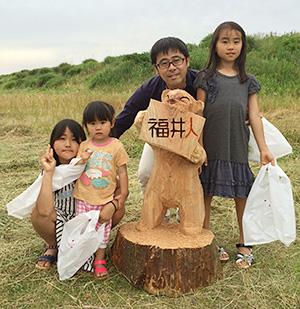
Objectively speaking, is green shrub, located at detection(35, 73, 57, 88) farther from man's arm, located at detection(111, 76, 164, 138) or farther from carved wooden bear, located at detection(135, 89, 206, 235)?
carved wooden bear, located at detection(135, 89, 206, 235)

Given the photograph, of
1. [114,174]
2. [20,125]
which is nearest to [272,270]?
[114,174]

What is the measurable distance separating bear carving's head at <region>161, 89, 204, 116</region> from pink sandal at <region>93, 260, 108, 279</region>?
1.04 meters

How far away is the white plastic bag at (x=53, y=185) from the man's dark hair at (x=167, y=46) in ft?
2.57

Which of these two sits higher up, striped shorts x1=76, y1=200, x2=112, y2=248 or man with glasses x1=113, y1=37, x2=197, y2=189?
man with glasses x1=113, y1=37, x2=197, y2=189

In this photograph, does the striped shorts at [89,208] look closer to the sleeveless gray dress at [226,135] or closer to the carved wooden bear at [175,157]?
the carved wooden bear at [175,157]

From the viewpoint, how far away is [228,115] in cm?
291

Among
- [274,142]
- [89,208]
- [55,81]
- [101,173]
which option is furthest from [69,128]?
[55,81]

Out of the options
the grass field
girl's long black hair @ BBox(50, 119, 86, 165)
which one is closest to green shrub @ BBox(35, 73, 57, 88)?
the grass field

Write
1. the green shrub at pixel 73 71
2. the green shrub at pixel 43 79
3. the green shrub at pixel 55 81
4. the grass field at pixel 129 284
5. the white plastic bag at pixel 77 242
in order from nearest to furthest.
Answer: the grass field at pixel 129 284
the white plastic bag at pixel 77 242
the green shrub at pixel 55 81
the green shrub at pixel 43 79
the green shrub at pixel 73 71

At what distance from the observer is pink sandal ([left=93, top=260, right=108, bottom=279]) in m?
2.84

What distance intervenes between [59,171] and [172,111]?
2.45ft

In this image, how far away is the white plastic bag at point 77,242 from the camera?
2703 millimetres

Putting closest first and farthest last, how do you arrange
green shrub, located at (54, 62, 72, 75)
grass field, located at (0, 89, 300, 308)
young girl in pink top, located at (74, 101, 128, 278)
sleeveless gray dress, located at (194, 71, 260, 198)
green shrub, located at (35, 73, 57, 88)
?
grass field, located at (0, 89, 300, 308) < young girl in pink top, located at (74, 101, 128, 278) < sleeveless gray dress, located at (194, 71, 260, 198) < green shrub, located at (35, 73, 57, 88) < green shrub, located at (54, 62, 72, 75)

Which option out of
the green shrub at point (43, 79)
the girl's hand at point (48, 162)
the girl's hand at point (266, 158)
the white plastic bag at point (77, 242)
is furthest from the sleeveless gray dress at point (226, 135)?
the green shrub at point (43, 79)
